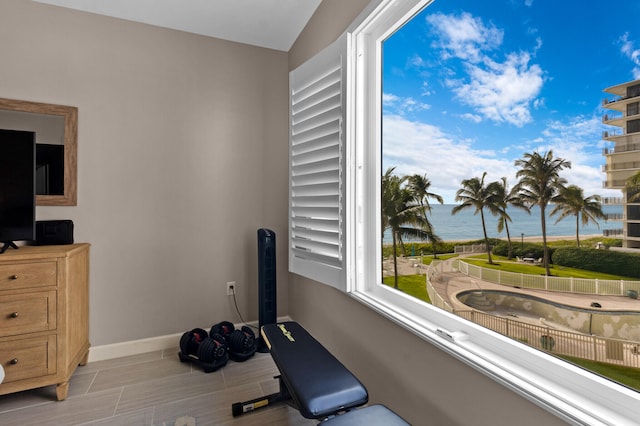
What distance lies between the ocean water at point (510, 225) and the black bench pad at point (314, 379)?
0.79 meters

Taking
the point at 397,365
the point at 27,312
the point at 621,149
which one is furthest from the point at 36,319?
the point at 621,149

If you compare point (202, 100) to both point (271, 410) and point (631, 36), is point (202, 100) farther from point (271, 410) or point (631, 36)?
point (631, 36)

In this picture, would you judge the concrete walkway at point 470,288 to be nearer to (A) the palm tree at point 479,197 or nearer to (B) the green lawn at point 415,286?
(B) the green lawn at point 415,286

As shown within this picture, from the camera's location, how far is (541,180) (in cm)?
103

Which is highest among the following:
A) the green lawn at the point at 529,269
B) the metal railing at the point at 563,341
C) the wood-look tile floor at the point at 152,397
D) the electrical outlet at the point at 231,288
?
the green lawn at the point at 529,269

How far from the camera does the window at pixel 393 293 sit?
85 cm

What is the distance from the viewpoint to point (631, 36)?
0.83m

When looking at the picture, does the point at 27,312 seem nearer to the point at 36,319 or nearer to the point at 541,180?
the point at 36,319

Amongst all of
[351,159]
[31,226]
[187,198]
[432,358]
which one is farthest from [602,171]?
[31,226]

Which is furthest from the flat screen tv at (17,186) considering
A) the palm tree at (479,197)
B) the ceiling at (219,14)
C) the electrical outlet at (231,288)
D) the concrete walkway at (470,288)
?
the palm tree at (479,197)

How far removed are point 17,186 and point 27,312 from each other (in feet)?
2.65

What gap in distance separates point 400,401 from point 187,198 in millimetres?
2239

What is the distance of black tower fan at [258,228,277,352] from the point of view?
8.60 ft

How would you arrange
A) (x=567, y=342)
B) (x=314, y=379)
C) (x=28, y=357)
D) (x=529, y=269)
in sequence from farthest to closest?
(x=28, y=357)
(x=314, y=379)
(x=529, y=269)
(x=567, y=342)
